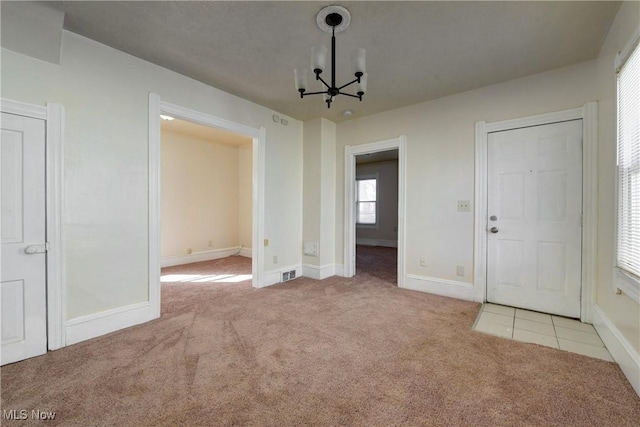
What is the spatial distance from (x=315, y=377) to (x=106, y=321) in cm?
197

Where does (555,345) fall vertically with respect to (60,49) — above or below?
below

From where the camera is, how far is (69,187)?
2.24 meters

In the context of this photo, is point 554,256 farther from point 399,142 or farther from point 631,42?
point 399,142

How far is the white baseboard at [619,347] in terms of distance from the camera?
66.1 inches

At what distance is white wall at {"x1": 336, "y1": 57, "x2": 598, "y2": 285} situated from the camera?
2967mm

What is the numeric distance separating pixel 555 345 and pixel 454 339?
796mm

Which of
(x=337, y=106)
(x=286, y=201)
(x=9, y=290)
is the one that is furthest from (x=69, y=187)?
(x=337, y=106)

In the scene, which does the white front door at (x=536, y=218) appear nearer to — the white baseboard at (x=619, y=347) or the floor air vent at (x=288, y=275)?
the white baseboard at (x=619, y=347)

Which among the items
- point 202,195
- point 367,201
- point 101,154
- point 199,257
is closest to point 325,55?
point 101,154

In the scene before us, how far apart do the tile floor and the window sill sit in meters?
0.57

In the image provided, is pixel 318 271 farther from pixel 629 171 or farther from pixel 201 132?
pixel 201 132

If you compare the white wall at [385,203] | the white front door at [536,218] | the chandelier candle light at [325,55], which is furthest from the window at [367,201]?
the chandelier candle light at [325,55]

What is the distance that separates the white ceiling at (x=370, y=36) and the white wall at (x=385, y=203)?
4926 millimetres

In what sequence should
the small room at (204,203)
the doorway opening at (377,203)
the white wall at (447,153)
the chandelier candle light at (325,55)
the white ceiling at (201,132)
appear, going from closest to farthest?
the chandelier candle light at (325,55), the white wall at (447,153), the white ceiling at (201,132), the small room at (204,203), the doorway opening at (377,203)
